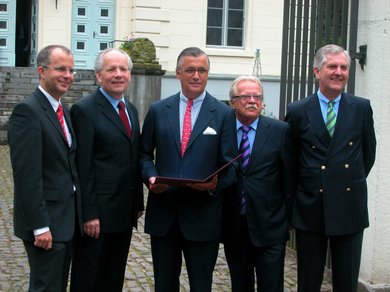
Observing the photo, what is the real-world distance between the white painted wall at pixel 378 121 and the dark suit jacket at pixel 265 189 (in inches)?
58.5

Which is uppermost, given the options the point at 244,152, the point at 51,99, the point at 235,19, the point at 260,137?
the point at 235,19

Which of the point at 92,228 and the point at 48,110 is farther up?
the point at 48,110

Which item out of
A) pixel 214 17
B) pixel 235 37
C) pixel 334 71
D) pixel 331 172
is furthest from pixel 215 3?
pixel 331 172

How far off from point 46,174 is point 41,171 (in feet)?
0.34

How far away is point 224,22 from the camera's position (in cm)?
2219

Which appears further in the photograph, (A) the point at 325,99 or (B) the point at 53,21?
(B) the point at 53,21

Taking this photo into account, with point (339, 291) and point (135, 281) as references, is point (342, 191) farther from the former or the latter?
point (135, 281)

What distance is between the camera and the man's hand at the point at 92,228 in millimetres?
5148

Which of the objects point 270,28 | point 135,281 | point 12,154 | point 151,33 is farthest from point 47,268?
point 270,28

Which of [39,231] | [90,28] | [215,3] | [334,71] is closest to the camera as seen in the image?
[39,231]

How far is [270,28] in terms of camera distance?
22266 millimetres

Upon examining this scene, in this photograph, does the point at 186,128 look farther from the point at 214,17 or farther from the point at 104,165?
the point at 214,17

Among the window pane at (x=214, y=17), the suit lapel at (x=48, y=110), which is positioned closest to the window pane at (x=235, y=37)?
the window pane at (x=214, y=17)

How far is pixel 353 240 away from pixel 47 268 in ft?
6.87
